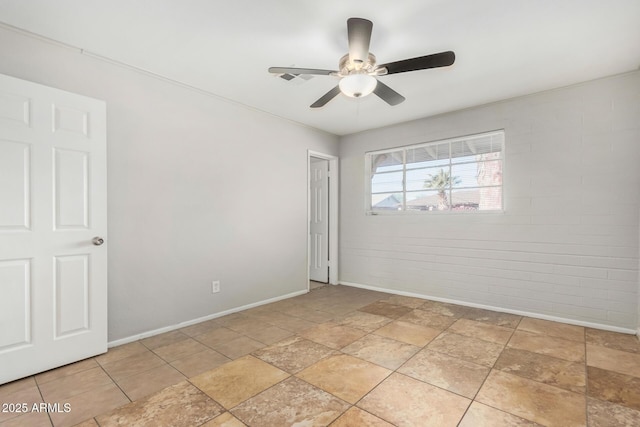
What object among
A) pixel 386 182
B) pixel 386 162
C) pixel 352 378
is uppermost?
pixel 386 162

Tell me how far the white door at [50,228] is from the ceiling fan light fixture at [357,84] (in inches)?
78.7

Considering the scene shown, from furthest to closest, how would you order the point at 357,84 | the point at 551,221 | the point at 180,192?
the point at 551,221 < the point at 180,192 < the point at 357,84

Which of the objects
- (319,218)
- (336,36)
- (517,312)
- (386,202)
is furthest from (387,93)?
(319,218)

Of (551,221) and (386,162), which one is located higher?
(386,162)

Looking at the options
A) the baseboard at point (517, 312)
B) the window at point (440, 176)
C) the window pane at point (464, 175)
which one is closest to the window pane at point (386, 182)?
the window at point (440, 176)

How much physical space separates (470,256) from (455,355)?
168 centimetres

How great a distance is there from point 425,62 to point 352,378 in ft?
7.35

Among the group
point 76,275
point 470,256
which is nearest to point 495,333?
point 470,256

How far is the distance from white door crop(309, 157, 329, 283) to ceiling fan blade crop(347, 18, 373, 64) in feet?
10.3

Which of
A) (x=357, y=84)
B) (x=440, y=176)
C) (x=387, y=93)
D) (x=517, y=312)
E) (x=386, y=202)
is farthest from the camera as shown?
(x=386, y=202)

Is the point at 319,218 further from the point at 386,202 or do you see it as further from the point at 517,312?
the point at 517,312

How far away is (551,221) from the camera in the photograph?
3305mm

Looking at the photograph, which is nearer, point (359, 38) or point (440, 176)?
point (359, 38)

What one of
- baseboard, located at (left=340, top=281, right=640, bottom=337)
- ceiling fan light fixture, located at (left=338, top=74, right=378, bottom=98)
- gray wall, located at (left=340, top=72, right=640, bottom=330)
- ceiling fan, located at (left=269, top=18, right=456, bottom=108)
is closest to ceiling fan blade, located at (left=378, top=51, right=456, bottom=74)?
ceiling fan, located at (left=269, top=18, right=456, bottom=108)
